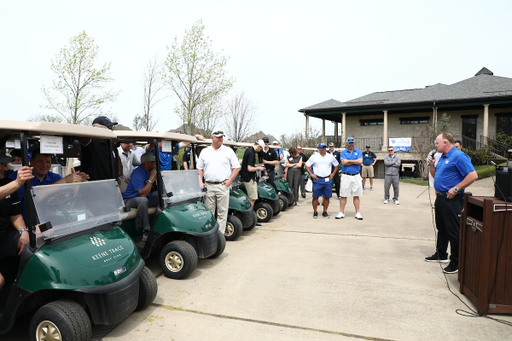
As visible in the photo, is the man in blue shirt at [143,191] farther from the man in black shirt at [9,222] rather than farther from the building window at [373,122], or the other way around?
the building window at [373,122]

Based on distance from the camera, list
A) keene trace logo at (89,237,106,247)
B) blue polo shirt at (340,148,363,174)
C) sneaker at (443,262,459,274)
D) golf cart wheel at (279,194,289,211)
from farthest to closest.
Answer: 1. golf cart wheel at (279,194,289,211)
2. blue polo shirt at (340,148,363,174)
3. sneaker at (443,262,459,274)
4. keene trace logo at (89,237,106,247)

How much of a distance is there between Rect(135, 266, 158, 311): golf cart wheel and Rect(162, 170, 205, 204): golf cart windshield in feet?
3.90

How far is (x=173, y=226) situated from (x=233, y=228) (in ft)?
6.43

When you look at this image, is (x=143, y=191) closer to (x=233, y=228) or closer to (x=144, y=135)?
(x=144, y=135)

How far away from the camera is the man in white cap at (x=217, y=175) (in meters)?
5.42

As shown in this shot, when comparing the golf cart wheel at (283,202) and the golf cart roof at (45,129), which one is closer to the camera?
the golf cart roof at (45,129)

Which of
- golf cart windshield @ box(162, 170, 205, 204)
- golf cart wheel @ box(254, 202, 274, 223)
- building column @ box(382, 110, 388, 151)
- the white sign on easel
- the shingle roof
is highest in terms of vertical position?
the shingle roof

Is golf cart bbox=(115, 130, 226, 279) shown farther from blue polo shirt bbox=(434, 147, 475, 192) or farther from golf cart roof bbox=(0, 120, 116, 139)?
blue polo shirt bbox=(434, 147, 475, 192)

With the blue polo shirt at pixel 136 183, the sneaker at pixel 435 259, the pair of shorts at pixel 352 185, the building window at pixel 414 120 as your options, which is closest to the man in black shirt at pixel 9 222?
the blue polo shirt at pixel 136 183

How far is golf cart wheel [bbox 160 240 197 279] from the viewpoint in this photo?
13.1ft

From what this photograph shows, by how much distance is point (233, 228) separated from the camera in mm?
5887

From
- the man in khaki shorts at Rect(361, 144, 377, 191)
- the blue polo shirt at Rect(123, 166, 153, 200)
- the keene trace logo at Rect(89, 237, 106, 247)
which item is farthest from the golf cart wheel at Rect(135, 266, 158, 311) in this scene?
the man in khaki shorts at Rect(361, 144, 377, 191)

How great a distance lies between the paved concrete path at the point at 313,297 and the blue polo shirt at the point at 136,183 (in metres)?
1.03

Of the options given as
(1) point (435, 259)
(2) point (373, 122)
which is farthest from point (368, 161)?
(2) point (373, 122)
